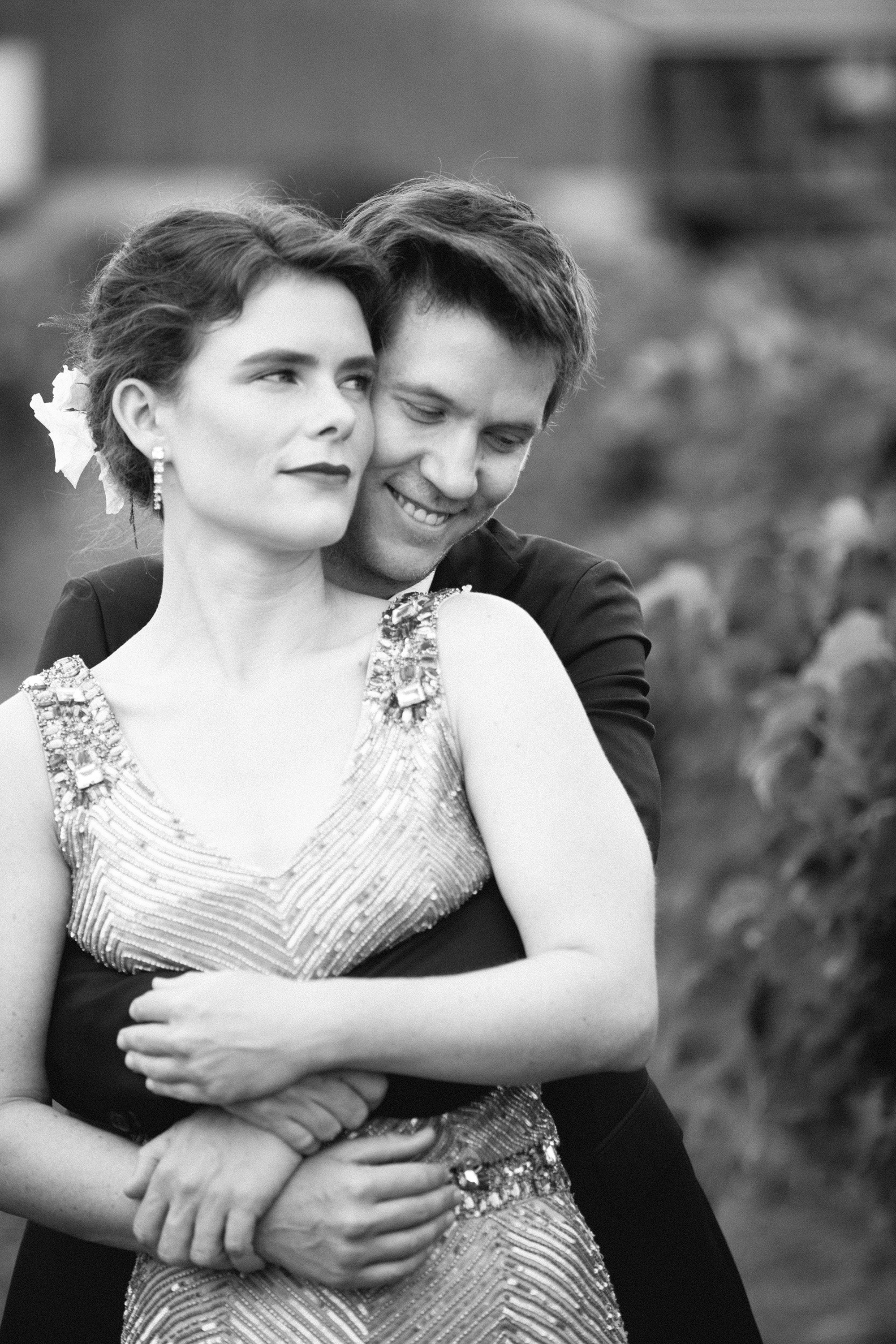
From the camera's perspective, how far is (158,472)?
8.16 ft

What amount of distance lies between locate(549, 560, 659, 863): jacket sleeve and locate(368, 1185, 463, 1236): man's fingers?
23.1 inches

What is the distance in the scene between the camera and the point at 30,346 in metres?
13.1

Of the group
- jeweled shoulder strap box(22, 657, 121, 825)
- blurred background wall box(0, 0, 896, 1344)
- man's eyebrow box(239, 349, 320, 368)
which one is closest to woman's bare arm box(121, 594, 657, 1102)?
jeweled shoulder strap box(22, 657, 121, 825)

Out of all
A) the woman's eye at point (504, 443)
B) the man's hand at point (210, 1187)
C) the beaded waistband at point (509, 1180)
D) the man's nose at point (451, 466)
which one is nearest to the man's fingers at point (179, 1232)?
the man's hand at point (210, 1187)

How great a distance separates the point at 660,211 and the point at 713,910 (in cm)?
2286

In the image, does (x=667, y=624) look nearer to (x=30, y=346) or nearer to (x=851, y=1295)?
(x=851, y=1295)

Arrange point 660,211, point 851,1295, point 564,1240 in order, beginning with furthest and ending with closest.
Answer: point 660,211, point 851,1295, point 564,1240

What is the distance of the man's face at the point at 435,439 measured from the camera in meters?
2.66

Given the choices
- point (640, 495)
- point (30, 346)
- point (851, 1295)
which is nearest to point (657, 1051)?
point (851, 1295)

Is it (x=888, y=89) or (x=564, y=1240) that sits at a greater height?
(x=888, y=89)

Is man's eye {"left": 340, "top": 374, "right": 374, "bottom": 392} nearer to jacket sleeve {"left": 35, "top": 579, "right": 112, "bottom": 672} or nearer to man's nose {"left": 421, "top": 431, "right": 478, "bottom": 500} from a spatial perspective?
man's nose {"left": 421, "top": 431, "right": 478, "bottom": 500}

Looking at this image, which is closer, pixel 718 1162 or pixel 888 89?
pixel 718 1162

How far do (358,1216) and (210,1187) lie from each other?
0.62 feet

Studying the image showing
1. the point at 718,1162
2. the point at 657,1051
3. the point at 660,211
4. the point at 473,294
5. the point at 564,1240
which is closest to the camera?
the point at 564,1240
